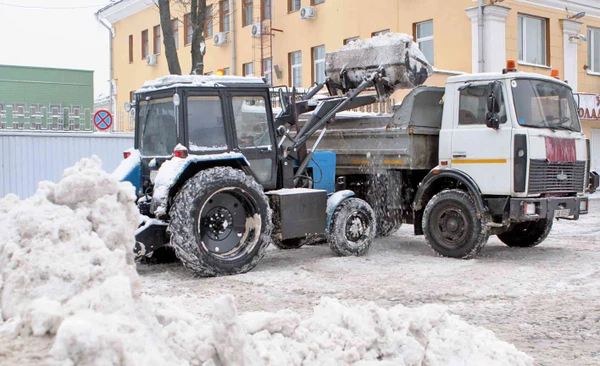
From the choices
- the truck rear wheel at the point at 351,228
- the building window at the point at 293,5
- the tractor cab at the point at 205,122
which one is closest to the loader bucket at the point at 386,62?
the truck rear wheel at the point at 351,228

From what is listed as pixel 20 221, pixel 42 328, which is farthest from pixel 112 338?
pixel 20 221

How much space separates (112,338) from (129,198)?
136cm

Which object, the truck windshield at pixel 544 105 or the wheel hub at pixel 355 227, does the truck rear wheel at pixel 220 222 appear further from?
the truck windshield at pixel 544 105

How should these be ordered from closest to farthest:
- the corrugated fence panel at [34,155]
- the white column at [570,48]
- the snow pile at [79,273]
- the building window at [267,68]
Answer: the snow pile at [79,273] < the corrugated fence panel at [34,155] < the white column at [570,48] < the building window at [267,68]

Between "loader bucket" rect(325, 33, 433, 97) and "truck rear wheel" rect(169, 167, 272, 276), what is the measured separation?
305 cm

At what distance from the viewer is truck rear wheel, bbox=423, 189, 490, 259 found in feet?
30.1

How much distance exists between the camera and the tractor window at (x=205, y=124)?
331 inches

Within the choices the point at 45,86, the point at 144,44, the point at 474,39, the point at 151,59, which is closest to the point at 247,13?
the point at 151,59

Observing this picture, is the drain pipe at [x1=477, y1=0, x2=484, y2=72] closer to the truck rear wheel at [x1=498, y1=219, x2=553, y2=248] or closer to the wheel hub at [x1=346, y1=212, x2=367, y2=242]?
the truck rear wheel at [x1=498, y1=219, x2=553, y2=248]

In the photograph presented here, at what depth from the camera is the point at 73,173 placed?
423cm

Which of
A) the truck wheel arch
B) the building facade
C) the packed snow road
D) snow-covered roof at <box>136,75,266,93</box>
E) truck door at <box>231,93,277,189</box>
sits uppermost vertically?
the building facade

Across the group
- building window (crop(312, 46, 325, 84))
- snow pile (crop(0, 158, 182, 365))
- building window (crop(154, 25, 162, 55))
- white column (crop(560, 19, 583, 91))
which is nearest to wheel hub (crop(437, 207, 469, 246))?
snow pile (crop(0, 158, 182, 365))

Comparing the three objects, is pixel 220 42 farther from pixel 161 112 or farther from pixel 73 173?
pixel 73 173

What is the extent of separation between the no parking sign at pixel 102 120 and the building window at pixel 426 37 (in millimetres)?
8887
